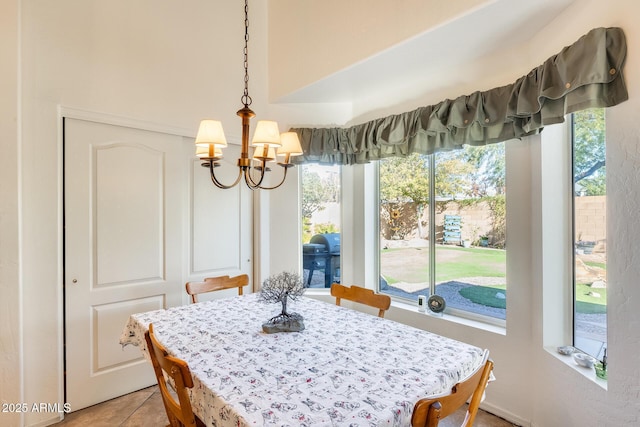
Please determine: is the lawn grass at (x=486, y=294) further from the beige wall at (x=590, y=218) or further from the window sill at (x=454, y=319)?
the beige wall at (x=590, y=218)

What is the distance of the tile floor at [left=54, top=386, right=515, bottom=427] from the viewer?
2.03 meters

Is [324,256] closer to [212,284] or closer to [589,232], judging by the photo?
[212,284]

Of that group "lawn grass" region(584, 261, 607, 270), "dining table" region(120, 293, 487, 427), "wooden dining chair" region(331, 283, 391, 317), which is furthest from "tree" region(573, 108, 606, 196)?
"wooden dining chair" region(331, 283, 391, 317)

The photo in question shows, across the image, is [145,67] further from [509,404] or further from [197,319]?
[509,404]

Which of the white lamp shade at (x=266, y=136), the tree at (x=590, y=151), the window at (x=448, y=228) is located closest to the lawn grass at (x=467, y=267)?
the window at (x=448, y=228)

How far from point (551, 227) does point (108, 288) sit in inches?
121

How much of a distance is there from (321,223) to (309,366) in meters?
2.05

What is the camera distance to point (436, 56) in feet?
7.00

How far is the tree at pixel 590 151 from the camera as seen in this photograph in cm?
167

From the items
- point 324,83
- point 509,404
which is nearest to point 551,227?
point 509,404

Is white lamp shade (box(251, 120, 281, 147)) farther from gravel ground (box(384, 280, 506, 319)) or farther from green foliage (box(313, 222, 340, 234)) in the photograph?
gravel ground (box(384, 280, 506, 319))

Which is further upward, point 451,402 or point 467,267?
point 467,267

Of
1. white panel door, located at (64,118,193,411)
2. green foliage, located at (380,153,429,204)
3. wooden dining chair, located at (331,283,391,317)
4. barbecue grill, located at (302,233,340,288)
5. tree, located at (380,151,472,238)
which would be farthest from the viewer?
barbecue grill, located at (302,233,340,288)

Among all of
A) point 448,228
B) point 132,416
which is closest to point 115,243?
point 132,416
